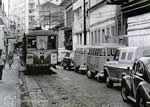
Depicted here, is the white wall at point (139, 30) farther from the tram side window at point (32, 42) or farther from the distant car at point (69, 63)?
the tram side window at point (32, 42)

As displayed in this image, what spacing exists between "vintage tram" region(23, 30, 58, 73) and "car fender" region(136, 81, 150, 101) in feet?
70.4

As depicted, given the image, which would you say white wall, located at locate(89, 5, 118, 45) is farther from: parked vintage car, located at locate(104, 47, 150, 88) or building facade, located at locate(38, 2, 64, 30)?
building facade, located at locate(38, 2, 64, 30)

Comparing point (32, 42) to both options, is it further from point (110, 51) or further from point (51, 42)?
point (110, 51)

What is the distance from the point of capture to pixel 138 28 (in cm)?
3553

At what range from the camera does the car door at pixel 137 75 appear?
1211 centimetres

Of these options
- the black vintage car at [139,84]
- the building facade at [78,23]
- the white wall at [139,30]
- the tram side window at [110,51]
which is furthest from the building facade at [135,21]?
the black vintage car at [139,84]

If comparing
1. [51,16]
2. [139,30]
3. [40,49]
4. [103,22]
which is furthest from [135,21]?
[51,16]

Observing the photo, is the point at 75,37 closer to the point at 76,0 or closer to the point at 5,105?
the point at 76,0

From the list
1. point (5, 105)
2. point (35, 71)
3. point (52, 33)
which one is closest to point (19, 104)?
point (5, 105)

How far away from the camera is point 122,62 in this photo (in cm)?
1873

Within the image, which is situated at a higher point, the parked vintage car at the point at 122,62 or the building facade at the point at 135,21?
the building facade at the point at 135,21

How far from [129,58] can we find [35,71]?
63.0ft

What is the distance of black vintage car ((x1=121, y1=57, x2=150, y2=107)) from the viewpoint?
36.4ft

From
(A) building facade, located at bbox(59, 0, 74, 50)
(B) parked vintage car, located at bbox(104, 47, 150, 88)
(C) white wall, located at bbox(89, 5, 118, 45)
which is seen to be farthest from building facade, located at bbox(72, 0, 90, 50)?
(B) parked vintage car, located at bbox(104, 47, 150, 88)
